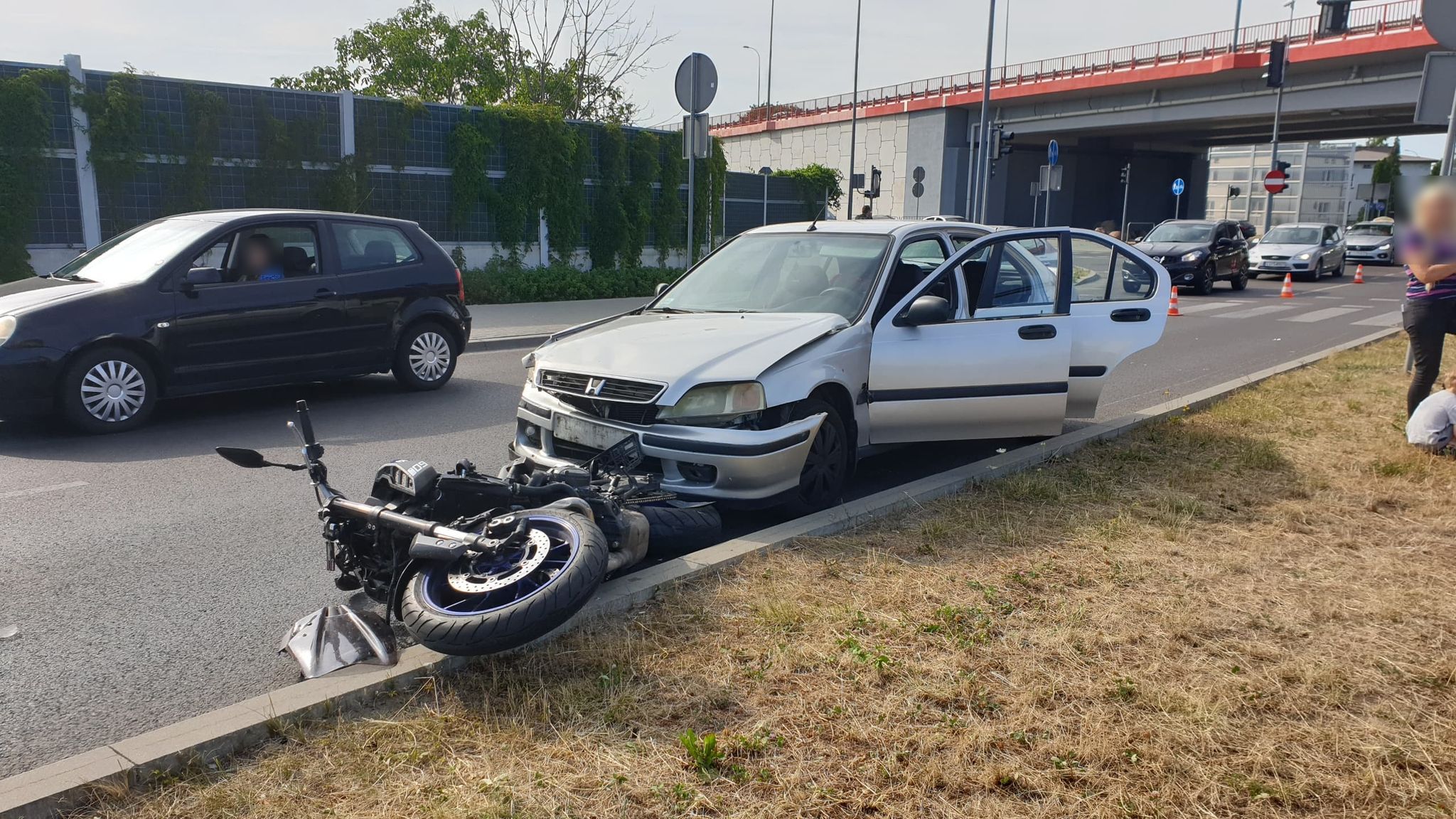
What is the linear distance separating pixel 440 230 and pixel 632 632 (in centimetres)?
1770

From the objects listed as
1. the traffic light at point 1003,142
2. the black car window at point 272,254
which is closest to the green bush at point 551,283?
the black car window at point 272,254

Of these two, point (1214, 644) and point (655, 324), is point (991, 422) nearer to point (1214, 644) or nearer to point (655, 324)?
point (655, 324)

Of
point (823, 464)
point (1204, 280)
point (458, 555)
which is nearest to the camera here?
Result: point (458, 555)

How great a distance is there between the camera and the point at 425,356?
32.1 ft

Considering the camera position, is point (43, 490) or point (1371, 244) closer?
point (43, 490)

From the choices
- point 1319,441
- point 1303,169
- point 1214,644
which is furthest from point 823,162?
point 1303,169

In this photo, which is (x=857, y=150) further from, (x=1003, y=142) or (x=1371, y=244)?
(x=1371, y=244)

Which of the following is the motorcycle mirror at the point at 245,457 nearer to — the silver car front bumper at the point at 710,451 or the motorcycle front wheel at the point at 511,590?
the motorcycle front wheel at the point at 511,590

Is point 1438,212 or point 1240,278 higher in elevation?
point 1438,212

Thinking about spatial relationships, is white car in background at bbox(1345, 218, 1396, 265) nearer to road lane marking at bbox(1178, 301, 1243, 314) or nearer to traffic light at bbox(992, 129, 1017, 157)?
traffic light at bbox(992, 129, 1017, 157)

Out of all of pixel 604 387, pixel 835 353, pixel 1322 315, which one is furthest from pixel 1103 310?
pixel 1322 315

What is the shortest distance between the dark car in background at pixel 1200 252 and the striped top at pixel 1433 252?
17.0 metres

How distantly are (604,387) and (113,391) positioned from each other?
450 centimetres

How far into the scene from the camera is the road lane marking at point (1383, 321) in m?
17.5
